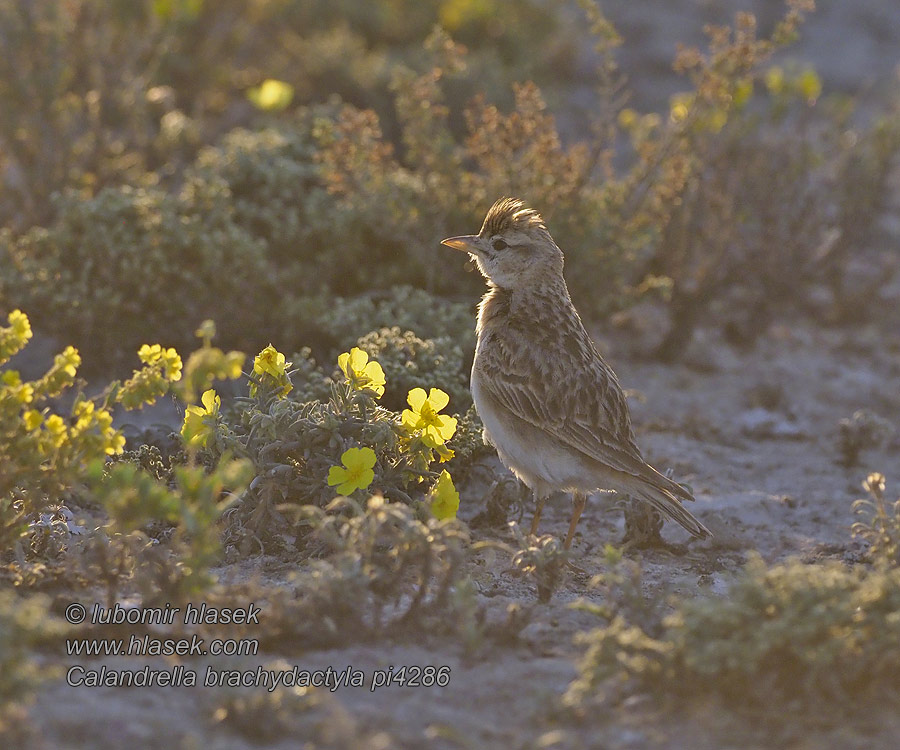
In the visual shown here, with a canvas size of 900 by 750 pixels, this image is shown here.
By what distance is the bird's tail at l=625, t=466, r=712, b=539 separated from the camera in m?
4.43

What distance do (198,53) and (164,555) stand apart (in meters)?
6.64

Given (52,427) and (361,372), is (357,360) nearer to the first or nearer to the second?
(361,372)

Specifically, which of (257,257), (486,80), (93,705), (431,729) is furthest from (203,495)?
(486,80)

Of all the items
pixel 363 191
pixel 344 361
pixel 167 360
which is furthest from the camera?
pixel 363 191

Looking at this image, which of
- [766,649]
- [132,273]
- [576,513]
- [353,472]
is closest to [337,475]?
[353,472]

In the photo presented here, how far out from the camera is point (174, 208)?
20.4ft

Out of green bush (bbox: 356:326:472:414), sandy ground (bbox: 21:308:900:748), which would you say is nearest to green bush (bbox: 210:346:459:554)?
sandy ground (bbox: 21:308:900:748)

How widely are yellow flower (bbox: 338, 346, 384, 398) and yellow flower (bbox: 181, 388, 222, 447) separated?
495 mm

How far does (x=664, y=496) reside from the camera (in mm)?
4469

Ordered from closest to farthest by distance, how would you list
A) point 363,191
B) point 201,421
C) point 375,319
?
1. point 201,421
2. point 375,319
3. point 363,191

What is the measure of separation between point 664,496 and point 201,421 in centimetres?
175

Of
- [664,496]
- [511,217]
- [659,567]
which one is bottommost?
[659,567]

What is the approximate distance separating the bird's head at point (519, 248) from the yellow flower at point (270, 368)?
1.27m

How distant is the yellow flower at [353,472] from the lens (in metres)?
4.19
